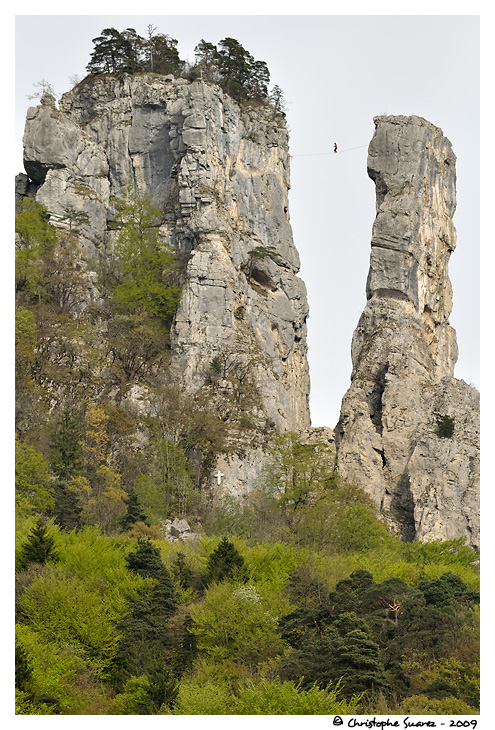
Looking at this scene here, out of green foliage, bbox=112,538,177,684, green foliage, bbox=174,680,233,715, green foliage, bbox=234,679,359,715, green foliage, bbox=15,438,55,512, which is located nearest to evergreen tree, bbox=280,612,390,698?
green foliage, bbox=234,679,359,715

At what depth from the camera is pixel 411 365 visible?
55.3 meters

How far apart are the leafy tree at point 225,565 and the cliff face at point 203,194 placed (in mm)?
18314

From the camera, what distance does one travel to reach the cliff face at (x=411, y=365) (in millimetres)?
50406

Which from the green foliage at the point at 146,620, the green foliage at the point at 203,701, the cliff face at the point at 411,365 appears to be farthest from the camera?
the cliff face at the point at 411,365

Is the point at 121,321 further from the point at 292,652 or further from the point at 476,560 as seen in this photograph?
the point at 292,652

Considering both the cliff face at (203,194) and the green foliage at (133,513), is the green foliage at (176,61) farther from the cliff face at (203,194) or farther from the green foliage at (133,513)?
the green foliage at (133,513)

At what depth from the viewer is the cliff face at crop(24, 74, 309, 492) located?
57.1 meters

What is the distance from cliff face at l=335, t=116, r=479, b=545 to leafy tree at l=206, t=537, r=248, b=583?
15.2m

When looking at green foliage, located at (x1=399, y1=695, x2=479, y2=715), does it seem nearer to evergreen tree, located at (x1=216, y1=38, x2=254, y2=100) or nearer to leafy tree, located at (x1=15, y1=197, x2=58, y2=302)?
leafy tree, located at (x1=15, y1=197, x2=58, y2=302)

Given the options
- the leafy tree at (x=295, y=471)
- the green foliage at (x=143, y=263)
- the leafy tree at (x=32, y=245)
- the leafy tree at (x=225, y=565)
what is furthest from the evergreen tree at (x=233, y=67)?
the leafy tree at (x=225, y=565)

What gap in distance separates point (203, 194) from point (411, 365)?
→ 1608 cm

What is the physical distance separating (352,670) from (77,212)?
135 feet

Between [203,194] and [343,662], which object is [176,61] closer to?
[203,194]

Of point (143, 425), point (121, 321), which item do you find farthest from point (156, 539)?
point (121, 321)
